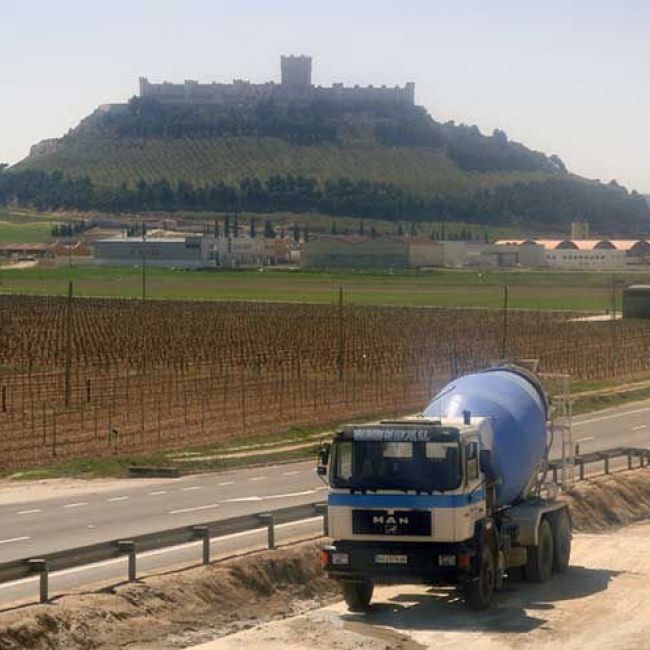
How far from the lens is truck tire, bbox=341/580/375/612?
2475 cm

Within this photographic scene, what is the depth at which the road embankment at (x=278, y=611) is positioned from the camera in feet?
74.0

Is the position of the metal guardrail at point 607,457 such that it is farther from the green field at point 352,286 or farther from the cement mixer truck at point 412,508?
the green field at point 352,286


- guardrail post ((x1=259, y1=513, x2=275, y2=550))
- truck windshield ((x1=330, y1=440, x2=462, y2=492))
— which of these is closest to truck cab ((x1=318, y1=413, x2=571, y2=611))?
truck windshield ((x1=330, y1=440, x2=462, y2=492))

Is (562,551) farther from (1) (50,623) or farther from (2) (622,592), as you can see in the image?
(1) (50,623)

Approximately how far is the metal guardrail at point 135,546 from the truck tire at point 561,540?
152 inches

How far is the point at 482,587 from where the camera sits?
2467 centimetres

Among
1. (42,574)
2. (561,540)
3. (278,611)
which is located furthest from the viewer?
(561,540)

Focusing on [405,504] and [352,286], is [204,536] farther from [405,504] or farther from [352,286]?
[352,286]

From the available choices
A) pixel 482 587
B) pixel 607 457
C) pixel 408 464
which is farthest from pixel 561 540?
pixel 607 457

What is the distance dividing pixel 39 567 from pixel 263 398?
42573 millimetres

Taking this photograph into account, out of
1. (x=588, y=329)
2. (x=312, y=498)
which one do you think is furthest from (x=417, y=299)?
(x=312, y=498)

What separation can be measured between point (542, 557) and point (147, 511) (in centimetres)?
964

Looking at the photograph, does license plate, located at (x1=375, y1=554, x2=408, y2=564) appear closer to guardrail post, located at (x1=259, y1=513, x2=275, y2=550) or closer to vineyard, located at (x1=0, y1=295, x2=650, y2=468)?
guardrail post, located at (x1=259, y1=513, x2=275, y2=550)

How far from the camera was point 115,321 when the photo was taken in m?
111
